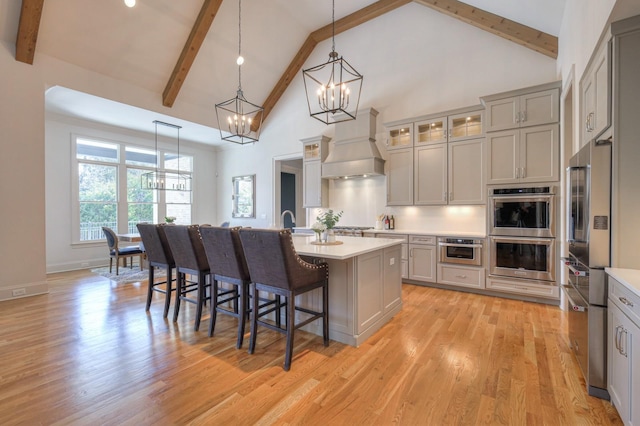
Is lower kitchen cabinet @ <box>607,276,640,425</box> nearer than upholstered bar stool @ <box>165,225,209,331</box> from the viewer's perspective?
Yes

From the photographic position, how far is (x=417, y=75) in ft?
17.4

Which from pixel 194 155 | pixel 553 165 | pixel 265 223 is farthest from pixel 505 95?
pixel 194 155

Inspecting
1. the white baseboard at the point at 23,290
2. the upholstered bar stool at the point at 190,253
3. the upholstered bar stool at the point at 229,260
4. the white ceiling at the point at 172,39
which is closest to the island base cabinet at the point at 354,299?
the upholstered bar stool at the point at 229,260

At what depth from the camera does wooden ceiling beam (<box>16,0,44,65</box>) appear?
3816 mm

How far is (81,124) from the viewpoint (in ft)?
20.4

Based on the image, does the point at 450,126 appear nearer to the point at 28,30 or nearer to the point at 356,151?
the point at 356,151

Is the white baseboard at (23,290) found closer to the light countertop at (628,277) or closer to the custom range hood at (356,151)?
the custom range hood at (356,151)

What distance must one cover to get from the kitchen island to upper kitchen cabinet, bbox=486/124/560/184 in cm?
222

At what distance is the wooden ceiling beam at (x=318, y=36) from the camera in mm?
5391

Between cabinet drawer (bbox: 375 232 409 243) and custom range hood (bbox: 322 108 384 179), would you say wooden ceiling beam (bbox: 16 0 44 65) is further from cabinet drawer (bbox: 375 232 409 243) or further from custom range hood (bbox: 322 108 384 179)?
cabinet drawer (bbox: 375 232 409 243)

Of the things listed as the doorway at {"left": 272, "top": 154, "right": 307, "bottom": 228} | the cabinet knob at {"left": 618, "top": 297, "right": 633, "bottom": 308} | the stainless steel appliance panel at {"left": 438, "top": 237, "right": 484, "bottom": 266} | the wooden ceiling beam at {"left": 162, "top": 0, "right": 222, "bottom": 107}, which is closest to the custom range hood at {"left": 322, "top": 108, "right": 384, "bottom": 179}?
the stainless steel appliance panel at {"left": 438, "top": 237, "right": 484, "bottom": 266}

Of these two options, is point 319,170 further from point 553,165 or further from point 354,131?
point 553,165

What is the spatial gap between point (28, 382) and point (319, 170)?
5080mm

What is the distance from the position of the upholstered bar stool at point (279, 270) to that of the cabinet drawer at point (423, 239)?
2.66 meters
